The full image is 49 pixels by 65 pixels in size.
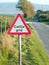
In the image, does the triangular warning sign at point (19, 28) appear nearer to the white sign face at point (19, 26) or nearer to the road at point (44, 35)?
the white sign face at point (19, 26)

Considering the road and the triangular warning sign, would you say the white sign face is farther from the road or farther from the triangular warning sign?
the road

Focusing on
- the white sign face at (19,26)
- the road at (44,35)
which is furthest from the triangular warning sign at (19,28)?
the road at (44,35)

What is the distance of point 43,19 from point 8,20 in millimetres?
57318

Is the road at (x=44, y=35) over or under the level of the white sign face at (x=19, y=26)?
under

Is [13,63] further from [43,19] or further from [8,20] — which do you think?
[43,19]

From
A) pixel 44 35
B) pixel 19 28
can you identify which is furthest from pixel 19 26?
pixel 44 35

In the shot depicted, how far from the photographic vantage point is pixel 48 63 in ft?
43.5

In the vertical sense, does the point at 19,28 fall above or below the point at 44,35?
above

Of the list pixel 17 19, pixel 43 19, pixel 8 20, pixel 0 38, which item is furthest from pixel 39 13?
pixel 17 19

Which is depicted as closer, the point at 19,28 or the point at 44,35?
the point at 19,28

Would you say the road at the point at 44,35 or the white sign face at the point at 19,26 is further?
the road at the point at 44,35

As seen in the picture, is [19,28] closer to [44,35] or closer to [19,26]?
[19,26]

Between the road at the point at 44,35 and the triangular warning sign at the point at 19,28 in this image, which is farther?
the road at the point at 44,35

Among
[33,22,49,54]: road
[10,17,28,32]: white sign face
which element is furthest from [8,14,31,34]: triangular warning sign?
[33,22,49,54]: road
